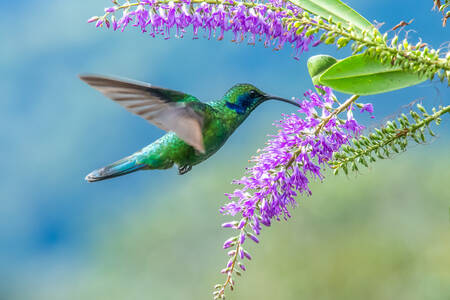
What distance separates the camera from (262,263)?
3984 mm

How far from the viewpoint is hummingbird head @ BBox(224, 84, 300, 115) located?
1.29 meters

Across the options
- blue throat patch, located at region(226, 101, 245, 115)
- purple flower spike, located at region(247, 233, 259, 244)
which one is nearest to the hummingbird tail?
blue throat patch, located at region(226, 101, 245, 115)

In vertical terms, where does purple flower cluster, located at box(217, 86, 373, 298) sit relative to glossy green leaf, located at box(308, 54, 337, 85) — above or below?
below

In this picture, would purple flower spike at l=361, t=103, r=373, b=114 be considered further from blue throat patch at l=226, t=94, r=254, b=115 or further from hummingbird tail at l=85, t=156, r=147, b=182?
hummingbird tail at l=85, t=156, r=147, b=182

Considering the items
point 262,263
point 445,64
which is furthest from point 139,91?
point 262,263

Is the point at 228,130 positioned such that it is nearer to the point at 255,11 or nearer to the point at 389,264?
the point at 255,11

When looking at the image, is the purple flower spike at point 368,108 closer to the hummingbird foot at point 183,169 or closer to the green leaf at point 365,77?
the green leaf at point 365,77

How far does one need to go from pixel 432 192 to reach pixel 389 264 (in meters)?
0.63

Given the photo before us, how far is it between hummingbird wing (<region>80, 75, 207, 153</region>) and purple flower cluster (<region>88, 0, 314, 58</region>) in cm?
19

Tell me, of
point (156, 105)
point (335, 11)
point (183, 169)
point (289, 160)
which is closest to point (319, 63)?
point (335, 11)

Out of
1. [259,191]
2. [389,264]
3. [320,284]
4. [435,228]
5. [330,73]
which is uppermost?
[330,73]

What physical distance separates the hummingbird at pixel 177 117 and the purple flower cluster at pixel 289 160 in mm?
116

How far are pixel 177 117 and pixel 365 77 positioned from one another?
1.31 ft

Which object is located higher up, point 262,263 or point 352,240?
point 352,240
